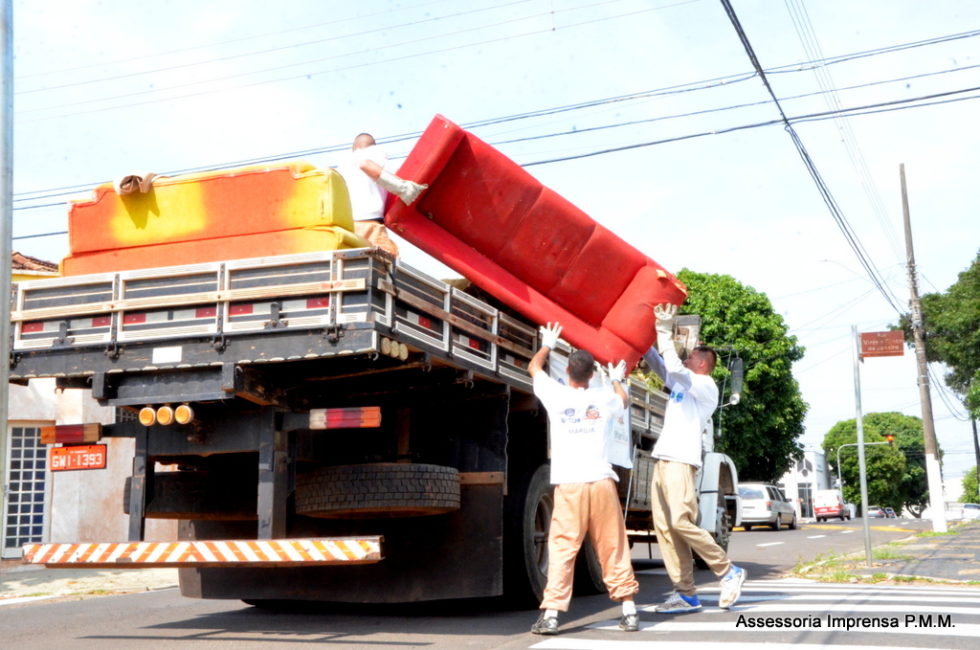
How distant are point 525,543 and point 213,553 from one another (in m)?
2.51

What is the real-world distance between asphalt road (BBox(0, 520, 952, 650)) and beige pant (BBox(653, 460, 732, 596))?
1.14ft

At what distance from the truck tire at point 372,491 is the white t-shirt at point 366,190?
1886 mm

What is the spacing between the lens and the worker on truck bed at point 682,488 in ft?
23.7

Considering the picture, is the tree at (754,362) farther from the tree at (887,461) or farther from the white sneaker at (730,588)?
the tree at (887,461)

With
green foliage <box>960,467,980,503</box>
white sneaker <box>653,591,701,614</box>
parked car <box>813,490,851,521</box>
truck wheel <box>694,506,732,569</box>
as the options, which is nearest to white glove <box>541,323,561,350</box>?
white sneaker <box>653,591,701,614</box>

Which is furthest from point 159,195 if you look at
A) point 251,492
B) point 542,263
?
point 542,263

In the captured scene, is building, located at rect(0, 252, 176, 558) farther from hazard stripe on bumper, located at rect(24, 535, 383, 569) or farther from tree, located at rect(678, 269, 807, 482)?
tree, located at rect(678, 269, 807, 482)

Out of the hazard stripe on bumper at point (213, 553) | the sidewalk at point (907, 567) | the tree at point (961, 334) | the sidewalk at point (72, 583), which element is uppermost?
the tree at point (961, 334)

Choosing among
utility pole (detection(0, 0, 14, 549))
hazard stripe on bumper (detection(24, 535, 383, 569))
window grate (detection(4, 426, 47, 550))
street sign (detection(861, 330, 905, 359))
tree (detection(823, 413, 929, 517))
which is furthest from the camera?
tree (detection(823, 413, 929, 517))

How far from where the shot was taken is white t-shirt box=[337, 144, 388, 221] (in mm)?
7441

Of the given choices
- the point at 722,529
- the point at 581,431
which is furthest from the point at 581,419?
the point at 722,529

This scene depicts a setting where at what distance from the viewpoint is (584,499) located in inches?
258

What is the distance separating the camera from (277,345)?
20.2 feet

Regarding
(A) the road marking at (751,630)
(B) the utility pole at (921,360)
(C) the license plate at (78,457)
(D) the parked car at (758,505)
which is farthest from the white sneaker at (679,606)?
(D) the parked car at (758,505)
